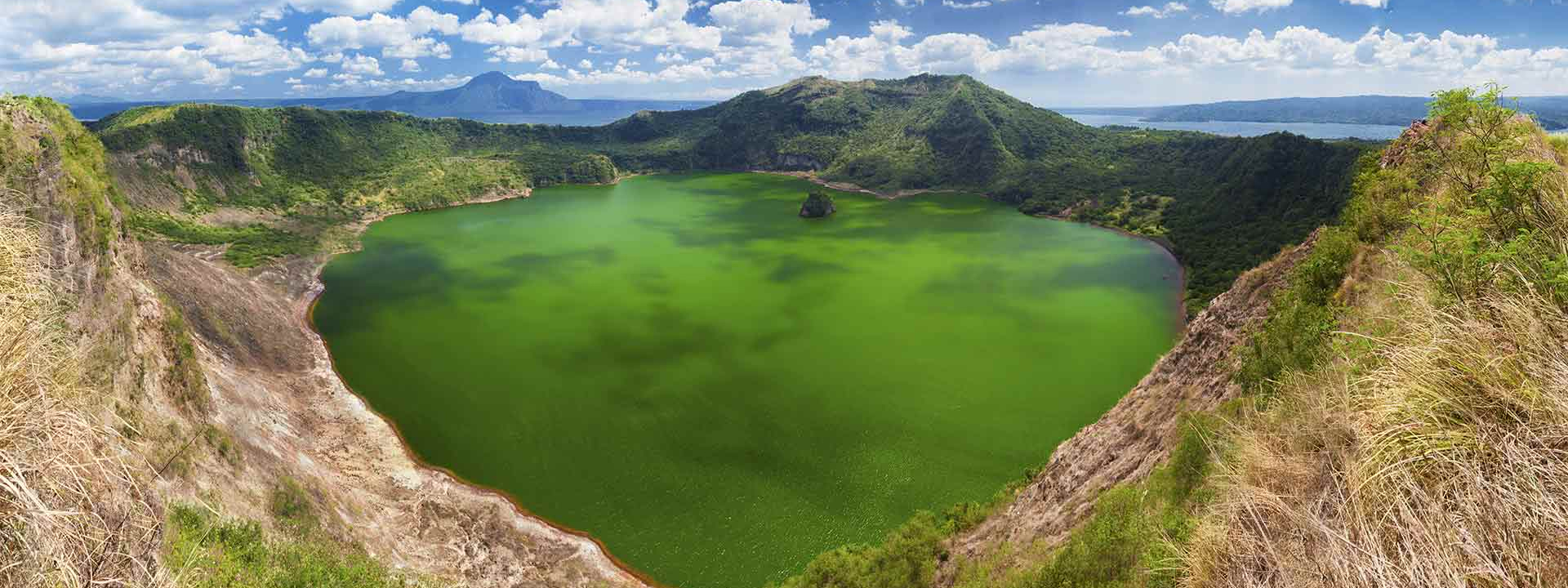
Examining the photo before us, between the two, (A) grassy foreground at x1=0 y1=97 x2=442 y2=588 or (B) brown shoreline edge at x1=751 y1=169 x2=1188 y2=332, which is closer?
(A) grassy foreground at x1=0 y1=97 x2=442 y2=588

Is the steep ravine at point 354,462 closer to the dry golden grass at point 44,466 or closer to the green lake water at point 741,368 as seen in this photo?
the green lake water at point 741,368

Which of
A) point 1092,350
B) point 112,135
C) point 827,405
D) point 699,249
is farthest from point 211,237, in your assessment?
point 1092,350

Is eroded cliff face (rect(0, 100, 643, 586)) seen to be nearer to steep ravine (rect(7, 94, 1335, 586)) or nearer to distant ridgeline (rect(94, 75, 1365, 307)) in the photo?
steep ravine (rect(7, 94, 1335, 586))

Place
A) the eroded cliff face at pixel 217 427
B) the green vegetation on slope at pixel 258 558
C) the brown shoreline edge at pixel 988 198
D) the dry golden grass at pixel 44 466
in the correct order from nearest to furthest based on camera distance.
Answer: the dry golden grass at pixel 44 466 < the green vegetation on slope at pixel 258 558 < the eroded cliff face at pixel 217 427 < the brown shoreline edge at pixel 988 198

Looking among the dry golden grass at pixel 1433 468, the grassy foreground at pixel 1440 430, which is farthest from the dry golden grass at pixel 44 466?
the grassy foreground at pixel 1440 430

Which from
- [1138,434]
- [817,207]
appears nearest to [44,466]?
[1138,434]

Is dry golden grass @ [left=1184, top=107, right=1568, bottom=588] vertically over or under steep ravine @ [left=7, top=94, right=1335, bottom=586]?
over

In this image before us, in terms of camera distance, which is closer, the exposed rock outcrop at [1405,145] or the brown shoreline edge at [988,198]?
the exposed rock outcrop at [1405,145]

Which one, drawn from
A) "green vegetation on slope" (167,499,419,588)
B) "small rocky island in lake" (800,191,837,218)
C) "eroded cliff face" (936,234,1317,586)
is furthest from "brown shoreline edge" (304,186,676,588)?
"small rocky island in lake" (800,191,837,218)
